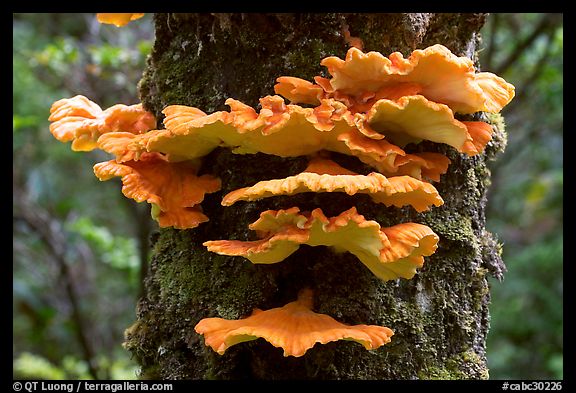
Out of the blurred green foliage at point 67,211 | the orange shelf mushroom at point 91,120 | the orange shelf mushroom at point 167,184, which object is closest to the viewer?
the orange shelf mushroom at point 167,184

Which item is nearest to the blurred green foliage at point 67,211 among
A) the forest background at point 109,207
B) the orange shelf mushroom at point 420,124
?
the forest background at point 109,207

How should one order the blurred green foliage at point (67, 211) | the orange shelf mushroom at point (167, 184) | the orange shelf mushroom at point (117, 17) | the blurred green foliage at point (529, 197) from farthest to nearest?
the blurred green foliage at point (529, 197) < the blurred green foliage at point (67, 211) < the orange shelf mushroom at point (117, 17) < the orange shelf mushroom at point (167, 184)

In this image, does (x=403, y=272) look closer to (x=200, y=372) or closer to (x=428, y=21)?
(x=200, y=372)

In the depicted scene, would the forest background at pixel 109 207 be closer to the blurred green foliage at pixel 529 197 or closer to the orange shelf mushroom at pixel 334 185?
the blurred green foliage at pixel 529 197

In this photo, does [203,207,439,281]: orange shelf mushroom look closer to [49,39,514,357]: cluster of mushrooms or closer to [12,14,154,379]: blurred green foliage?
[49,39,514,357]: cluster of mushrooms

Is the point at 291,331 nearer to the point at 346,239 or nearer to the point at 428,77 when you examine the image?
the point at 346,239

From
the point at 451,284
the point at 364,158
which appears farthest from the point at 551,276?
the point at 364,158
